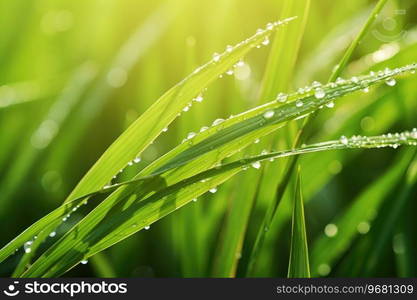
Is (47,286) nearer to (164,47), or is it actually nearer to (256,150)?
(256,150)

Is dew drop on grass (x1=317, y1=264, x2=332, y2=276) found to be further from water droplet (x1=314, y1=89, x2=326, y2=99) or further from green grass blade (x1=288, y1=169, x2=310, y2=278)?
water droplet (x1=314, y1=89, x2=326, y2=99)

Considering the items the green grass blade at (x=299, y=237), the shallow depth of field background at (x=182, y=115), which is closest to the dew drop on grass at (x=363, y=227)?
the shallow depth of field background at (x=182, y=115)

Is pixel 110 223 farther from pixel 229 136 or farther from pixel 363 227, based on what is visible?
pixel 363 227

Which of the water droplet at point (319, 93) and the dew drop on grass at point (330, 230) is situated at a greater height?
the dew drop on grass at point (330, 230)

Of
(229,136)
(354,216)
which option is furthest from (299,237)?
(354,216)

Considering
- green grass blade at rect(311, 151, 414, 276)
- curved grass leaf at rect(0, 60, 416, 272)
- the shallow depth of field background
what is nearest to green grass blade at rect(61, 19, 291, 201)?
curved grass leaf at rect(0, 60, 416, 272)

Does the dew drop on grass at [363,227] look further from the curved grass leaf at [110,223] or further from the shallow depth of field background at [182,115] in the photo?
the curved grass leaf at [110,223]
